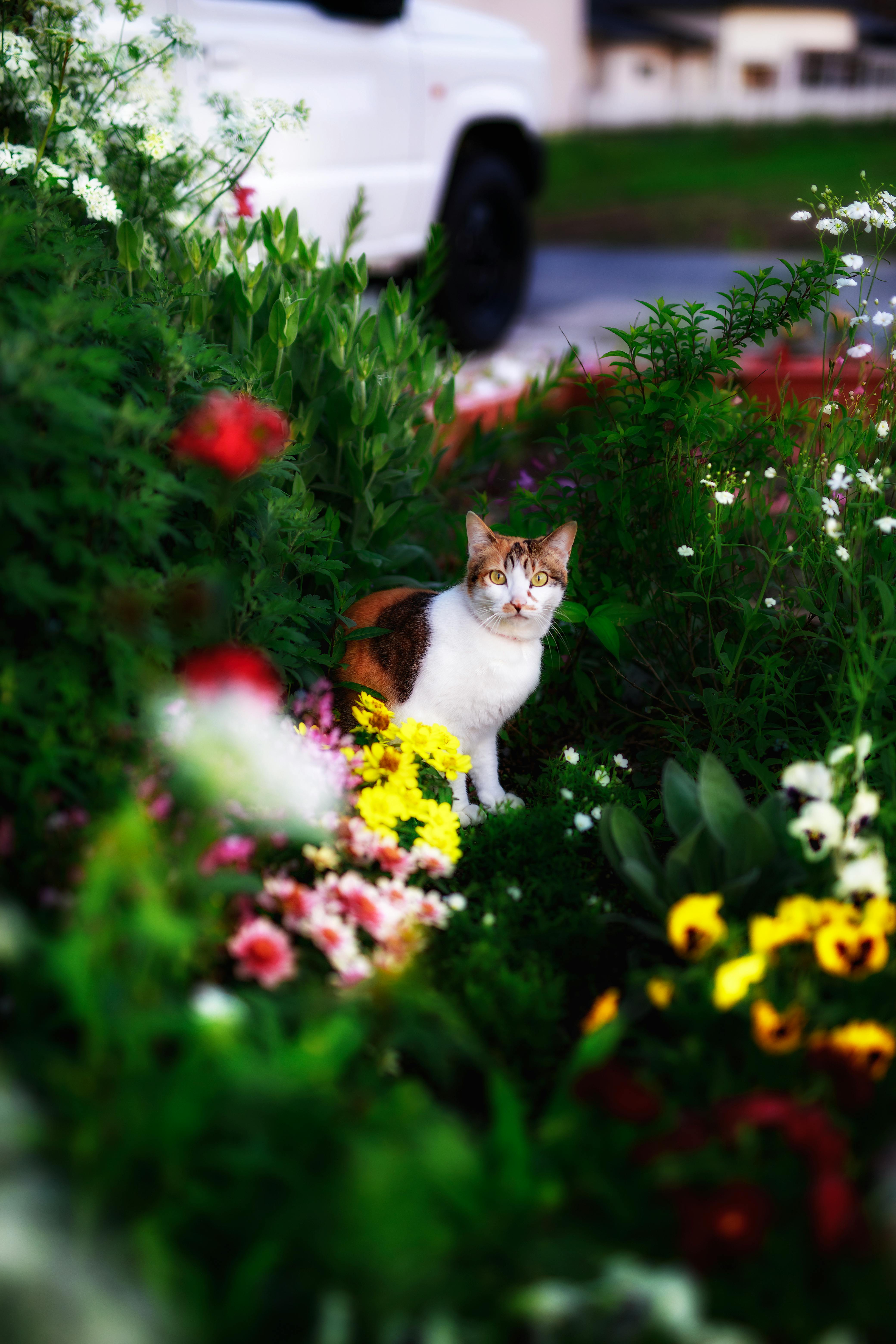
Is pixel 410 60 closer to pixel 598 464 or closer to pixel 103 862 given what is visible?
pixel 598 464

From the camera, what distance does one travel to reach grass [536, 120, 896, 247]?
14820 millimetres

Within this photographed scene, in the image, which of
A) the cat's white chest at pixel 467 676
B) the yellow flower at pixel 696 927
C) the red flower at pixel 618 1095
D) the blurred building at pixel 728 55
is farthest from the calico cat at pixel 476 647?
the blurred building at pixel 728 55

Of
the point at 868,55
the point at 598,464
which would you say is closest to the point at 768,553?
the point at 598,464

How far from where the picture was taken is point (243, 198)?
3.10 meters

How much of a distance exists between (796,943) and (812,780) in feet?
0.91

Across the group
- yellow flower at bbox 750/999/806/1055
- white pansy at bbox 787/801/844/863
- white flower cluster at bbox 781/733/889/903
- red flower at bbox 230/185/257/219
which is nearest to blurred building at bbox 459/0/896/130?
red flower at bbox 230/185/257/219

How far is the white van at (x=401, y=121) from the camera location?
4.35 metres

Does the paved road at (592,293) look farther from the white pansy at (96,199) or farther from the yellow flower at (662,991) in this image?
the yellow flower at (662,991)

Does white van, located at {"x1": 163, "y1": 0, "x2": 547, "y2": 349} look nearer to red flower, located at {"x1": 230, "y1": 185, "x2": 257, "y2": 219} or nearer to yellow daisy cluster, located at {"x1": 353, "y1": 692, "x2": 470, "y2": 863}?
red flower, located at {"x1": 230, "y1": 185, "x2": 257, "y2": 219}

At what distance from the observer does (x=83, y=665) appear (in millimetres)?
1812

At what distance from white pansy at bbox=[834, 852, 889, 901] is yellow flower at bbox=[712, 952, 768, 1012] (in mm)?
203

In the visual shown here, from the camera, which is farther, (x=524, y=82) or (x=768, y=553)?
(x=524, y=82)

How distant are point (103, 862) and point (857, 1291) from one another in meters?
0.97

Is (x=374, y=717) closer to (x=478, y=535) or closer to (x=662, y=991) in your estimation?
(x=478, y=535)
